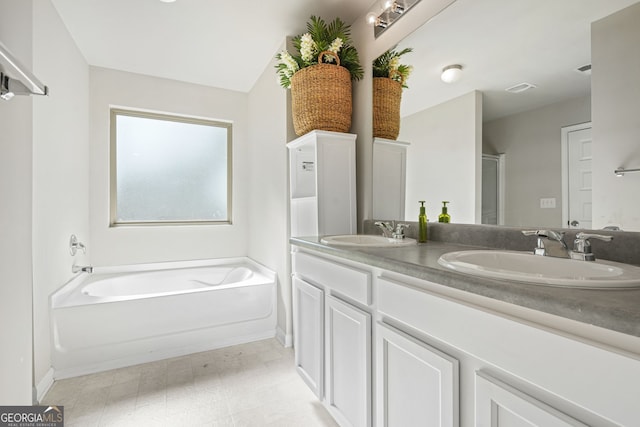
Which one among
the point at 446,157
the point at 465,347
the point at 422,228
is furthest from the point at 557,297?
the point at 446,157

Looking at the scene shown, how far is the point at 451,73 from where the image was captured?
1.54 meters

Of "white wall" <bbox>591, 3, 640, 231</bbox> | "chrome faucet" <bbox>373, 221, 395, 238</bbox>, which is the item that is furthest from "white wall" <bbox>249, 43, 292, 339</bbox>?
"white wall" <bbox>591, 3, 640, 231</bbox>

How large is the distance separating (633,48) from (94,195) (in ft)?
12.0

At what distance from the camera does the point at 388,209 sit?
198cm

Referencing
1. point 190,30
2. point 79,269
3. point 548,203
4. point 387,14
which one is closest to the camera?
point 548,203

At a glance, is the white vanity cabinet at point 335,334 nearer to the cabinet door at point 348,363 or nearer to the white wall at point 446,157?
the cabinet door at point 348,363

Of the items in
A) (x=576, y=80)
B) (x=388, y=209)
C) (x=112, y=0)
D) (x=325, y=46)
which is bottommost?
(x=388, y=209)

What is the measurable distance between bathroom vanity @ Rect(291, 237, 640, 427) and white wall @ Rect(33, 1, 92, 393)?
1.76m

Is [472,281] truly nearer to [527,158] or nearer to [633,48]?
[527,158]

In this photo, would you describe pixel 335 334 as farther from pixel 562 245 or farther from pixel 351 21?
pixel 351 21

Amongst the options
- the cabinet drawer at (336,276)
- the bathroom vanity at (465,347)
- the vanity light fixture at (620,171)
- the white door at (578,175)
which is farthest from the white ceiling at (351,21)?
the cabinet drawer at (336,276)

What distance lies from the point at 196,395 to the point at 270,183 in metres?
1.70

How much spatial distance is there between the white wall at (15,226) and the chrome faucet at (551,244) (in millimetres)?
1662

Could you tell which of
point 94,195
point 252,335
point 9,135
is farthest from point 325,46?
point 94,195
